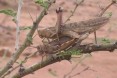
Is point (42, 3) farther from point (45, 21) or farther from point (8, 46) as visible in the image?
point (45, 21)

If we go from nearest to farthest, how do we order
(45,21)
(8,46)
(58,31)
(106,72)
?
(58,31) < (106,72) < (8,46) < (45,21)

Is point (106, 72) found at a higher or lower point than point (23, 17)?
lower

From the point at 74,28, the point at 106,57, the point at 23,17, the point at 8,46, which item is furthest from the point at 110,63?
the point at 74,28

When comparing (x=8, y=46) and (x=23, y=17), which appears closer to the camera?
(x=8, y=46)

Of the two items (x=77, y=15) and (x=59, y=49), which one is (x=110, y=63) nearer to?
(x=77, y=15)

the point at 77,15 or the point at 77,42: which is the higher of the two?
the point at 77,42


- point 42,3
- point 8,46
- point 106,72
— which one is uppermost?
point 42,3

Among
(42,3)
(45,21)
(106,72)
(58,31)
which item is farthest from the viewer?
(45,21)

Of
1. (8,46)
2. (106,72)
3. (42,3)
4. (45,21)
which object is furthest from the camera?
(45,21)

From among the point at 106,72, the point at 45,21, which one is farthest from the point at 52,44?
the point at 45,21
